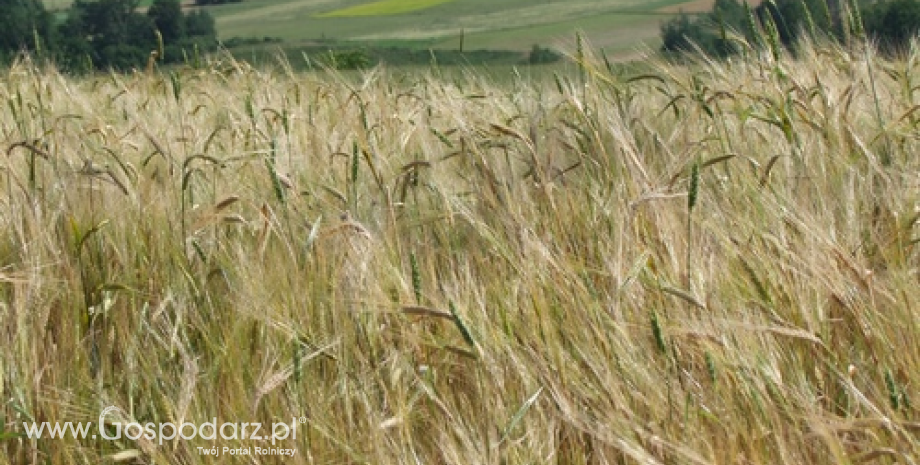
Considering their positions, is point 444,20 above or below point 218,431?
below

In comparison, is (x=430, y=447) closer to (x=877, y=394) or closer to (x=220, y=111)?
(x=877, y=394)

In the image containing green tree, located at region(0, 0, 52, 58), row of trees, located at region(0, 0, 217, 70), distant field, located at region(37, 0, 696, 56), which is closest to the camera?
row of trees, located at region(0, 0, 217, 70)

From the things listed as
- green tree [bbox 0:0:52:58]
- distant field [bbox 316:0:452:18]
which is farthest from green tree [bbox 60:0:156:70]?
distant field [bbox 316:0:452:18]

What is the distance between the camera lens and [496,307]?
1.55 metres

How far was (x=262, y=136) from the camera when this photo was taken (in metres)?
2.69

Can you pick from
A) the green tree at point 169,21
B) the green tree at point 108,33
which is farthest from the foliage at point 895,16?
the green tree at point 169,21

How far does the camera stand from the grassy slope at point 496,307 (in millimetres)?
1288

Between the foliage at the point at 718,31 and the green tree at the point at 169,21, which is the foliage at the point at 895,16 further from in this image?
the green tree at the point at 169,21

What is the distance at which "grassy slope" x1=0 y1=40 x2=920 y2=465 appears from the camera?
1.29 metres

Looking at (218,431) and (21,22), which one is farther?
(21,22)

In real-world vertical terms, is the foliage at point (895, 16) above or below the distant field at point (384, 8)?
above

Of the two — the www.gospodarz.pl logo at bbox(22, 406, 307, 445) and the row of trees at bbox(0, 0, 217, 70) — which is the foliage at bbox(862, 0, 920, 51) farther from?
the www.gospodarz.pl logo at bbox(22, 406, 307, 445)

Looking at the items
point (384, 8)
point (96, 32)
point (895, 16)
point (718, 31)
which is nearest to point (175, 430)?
point (718, 31)

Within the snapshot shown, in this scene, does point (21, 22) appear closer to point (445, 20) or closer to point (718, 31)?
point (718, 31)
